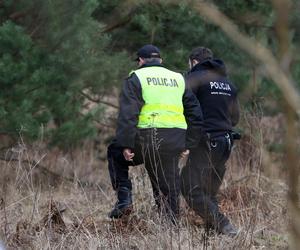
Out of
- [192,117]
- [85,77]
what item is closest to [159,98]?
[192,117]

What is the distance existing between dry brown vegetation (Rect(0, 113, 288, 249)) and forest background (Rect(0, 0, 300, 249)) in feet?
0.12

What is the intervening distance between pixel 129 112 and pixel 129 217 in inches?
35.2

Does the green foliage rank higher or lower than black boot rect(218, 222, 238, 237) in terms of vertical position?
higher

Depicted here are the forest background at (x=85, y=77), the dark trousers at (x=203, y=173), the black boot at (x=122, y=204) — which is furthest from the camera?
the forest background at (x=85, y=77)

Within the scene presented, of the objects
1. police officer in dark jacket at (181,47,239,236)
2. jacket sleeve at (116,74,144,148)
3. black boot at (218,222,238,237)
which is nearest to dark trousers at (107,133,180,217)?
jacket sleeve at (116,74,144,148)

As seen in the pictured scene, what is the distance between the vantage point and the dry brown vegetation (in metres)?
5.40

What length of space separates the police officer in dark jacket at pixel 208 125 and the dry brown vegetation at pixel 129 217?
287 millimetres

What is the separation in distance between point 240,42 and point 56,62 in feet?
22.8

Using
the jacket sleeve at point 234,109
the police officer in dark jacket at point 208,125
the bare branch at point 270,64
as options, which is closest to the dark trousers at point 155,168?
the police officer in dark jacket at point 208,125

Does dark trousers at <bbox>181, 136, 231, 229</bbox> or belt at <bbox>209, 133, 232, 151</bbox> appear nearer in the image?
dark trousers at <bbox>181, 136, 231, 229</bbox>

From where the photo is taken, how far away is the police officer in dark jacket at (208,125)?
6711 millimetres

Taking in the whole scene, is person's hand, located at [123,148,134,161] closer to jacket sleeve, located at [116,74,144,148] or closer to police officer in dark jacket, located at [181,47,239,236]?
jacket sleeve, located at [116,74,144,148]

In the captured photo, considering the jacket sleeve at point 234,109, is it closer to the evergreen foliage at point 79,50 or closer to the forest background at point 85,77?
the forest background at point 85,77

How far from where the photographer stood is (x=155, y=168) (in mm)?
6117
